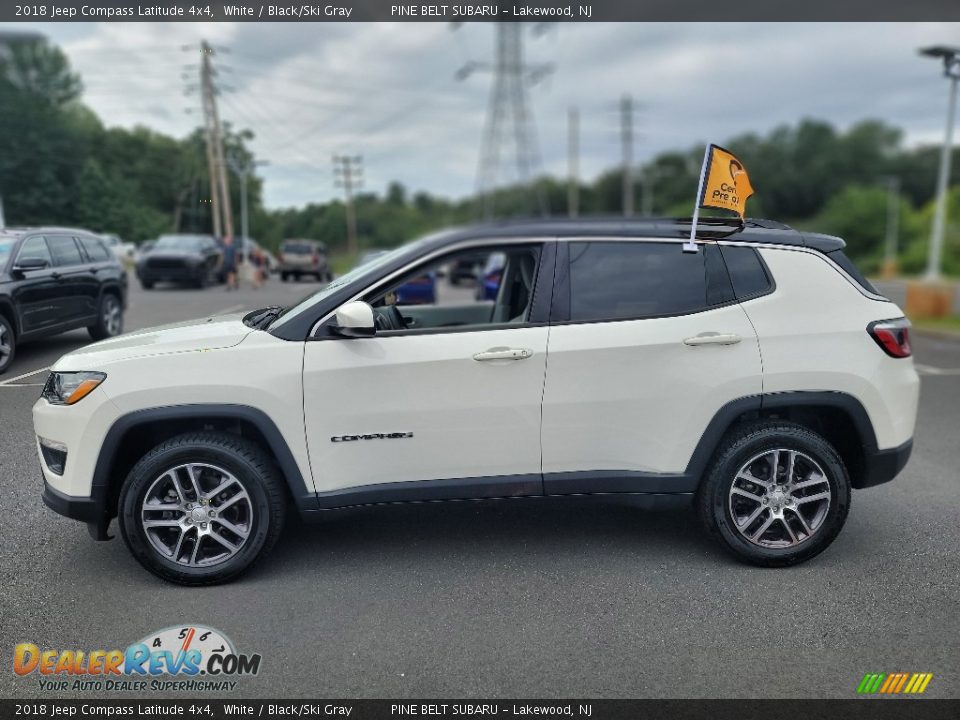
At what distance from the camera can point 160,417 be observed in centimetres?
361

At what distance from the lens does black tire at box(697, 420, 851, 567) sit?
388cm

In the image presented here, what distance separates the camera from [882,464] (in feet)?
13.3

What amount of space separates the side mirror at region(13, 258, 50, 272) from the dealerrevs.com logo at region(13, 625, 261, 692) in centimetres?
224

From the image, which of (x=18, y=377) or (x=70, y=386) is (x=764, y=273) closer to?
(x=70, y=386)

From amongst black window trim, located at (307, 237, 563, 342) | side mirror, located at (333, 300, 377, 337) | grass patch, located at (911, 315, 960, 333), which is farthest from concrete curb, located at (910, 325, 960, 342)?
side mirror, located at (333, 300, 377, 337)

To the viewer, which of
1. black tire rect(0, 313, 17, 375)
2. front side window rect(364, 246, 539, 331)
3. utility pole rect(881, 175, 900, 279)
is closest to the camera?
front side window rect(364, 246, 539, 331)

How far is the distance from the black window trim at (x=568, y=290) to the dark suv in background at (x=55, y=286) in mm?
2858

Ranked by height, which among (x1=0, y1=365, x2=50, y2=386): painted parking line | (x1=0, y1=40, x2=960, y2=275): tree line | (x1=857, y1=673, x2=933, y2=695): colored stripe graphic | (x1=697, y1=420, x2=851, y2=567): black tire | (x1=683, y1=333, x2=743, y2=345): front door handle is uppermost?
(x1=0, y1=40, x2=960, y2=275): tree line

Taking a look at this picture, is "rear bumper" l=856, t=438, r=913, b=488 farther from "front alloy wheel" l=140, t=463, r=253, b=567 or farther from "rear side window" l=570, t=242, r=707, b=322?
"front alloy wheel" l=140, t=463, r=253, b=567

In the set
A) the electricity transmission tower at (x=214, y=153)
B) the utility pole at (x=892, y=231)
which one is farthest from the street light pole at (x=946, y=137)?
the utility pole at (x=892, y=231)

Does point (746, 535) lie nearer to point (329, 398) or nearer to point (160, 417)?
point (329, 398)

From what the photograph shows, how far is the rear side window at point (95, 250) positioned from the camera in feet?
16.7

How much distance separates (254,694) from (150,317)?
9.69 feet

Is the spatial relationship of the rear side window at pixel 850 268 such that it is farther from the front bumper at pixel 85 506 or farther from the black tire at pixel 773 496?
the front bumper at pixel 85 506
